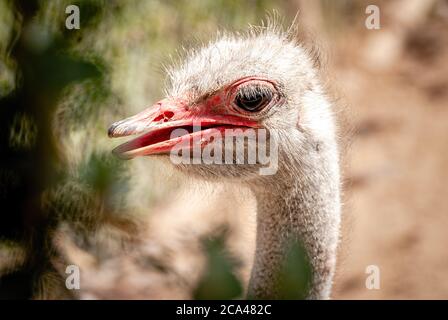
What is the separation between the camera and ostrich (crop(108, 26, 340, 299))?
2369mm

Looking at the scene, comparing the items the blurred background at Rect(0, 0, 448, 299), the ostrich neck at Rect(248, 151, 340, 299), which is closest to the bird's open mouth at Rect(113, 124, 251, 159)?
the blurred background at Rect(0, 0, 448, 299)

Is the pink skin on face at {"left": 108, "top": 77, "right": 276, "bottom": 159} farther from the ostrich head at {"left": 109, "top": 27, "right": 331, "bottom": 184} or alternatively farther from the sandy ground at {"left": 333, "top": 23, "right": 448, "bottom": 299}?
the sandy ground at {"left": 333, "top": 23, "right": 448, "bottom": 299}

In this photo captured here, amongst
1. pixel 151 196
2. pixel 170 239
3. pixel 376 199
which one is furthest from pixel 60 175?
pixel 376 199

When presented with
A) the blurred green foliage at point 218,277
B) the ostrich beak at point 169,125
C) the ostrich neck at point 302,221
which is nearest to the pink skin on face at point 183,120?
the ostrich beak at point 169,125

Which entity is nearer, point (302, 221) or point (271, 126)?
point (271, 126)

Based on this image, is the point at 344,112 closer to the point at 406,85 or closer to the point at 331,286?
the point at 331,286

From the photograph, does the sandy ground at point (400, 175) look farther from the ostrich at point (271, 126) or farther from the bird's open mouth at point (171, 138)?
the bird's open mouth at point (171, 138)

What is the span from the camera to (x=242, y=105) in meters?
2.37

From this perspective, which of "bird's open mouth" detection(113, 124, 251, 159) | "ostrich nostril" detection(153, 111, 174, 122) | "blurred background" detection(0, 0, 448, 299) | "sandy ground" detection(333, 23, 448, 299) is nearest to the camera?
"blurred background" detection(0, 0, 448, 299)

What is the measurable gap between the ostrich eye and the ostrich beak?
0.13ft

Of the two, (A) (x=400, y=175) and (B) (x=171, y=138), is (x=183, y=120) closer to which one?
(B) (x=171, y=138)

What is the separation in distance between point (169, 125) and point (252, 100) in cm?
26

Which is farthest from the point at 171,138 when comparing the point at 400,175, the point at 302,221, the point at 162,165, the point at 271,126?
the point at 400,175

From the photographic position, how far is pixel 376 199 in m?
5.30
